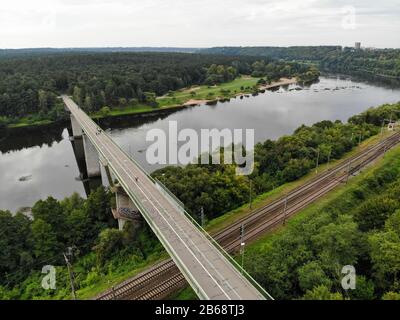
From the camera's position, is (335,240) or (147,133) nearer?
(335,240)

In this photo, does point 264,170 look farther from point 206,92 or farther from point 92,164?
point 206,92

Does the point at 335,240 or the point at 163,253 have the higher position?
the point at 335,240

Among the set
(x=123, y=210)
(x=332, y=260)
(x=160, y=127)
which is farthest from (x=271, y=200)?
(x=160, y=127)

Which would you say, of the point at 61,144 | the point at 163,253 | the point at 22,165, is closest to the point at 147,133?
the point at 61,144

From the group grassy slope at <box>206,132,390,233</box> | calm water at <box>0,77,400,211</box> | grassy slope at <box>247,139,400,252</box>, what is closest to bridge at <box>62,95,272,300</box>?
grassy slope at <box>206,132,390,233</box>

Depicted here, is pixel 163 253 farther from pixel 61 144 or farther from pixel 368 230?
A: pixel 61 144

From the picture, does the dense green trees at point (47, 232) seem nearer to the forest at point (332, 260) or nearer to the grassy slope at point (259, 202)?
the grassy slope at point (259, 202)

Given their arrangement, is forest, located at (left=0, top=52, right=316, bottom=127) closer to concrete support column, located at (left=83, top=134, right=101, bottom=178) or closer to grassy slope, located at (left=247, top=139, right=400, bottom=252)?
concrete support column, located at (left=83, top=134, right=101, bottom=178)
